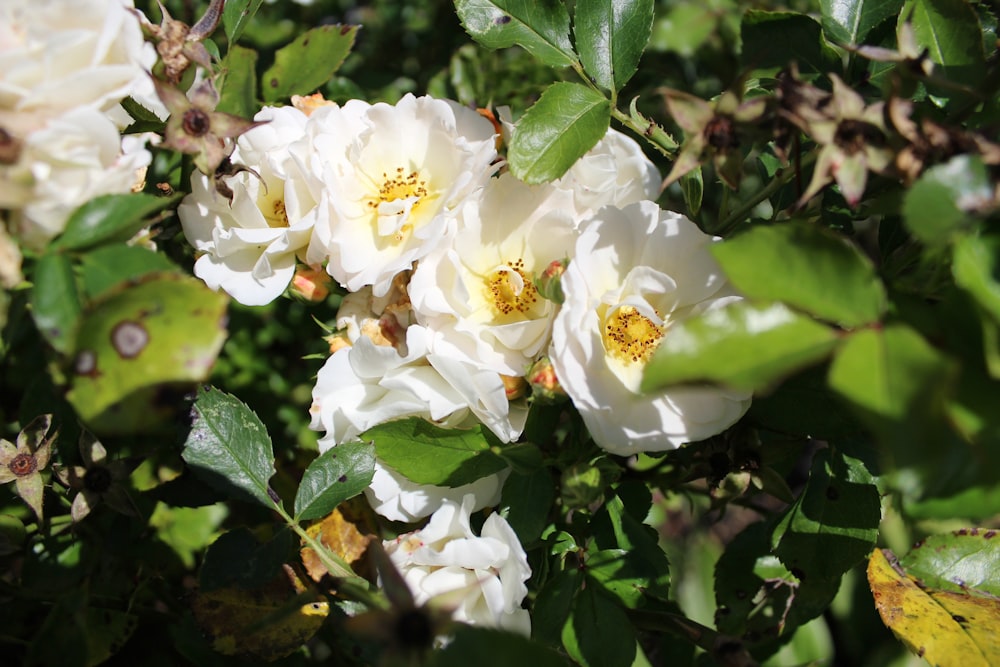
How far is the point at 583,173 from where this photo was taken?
1.01m

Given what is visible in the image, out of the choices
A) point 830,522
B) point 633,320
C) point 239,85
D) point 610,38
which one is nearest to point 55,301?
point 239,85

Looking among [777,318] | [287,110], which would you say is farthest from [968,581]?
[287,110]

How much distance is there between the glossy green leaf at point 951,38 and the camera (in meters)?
0.90

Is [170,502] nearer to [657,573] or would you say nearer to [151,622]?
[151,622]

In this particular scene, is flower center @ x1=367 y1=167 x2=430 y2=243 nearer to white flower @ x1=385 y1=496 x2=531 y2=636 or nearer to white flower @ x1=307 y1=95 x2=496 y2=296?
white flower @ x1=307 y1=95 x2=496 y2=296

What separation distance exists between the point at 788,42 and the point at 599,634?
2.81ft

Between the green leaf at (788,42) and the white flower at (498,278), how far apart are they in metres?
0.40

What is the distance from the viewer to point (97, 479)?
1065 millimetres

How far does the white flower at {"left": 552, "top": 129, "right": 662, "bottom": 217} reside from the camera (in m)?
1.01

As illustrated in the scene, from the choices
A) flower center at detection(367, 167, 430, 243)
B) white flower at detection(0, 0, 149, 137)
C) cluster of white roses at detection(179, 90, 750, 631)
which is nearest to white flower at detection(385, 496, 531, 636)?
cluster of white roses at detection(179, 90, 750, 631)

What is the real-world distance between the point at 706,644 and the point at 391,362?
52 cm

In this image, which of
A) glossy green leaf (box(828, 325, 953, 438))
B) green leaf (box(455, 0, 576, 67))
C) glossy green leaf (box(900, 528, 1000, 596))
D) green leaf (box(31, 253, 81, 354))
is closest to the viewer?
glossy green leaf (box(828, 325, 953, 438))

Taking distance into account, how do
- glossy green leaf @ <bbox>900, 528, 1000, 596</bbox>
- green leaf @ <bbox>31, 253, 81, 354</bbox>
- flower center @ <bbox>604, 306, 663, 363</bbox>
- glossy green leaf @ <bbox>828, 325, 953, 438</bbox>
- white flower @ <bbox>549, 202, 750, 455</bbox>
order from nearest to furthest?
glossy green leaf @ <bbox>828, 325, 953, 438</bbox>, green leaf @ <bbox>31, 253, 81, 354</bbox>, white flower @ <bbox>549, 202, 750, 455</bbox>, flower center @ <bbox>604, 306, 663, 363</bbox>, glossy green leaf @ <bbox>900, 528, 1000, 596</bbox>

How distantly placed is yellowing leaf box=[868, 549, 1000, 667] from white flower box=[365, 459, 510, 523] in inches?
23.2
